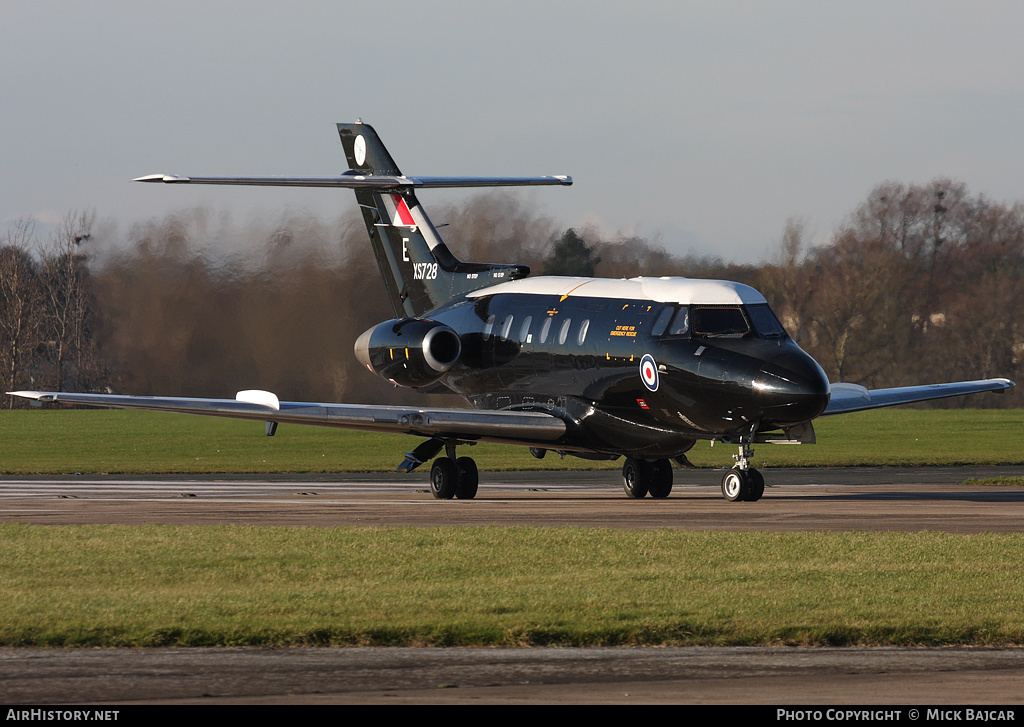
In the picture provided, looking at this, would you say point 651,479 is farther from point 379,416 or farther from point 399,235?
point 399,235

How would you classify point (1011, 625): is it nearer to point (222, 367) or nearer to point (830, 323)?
point (222, 367)

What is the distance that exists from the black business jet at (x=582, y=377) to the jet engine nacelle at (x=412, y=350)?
3 cm

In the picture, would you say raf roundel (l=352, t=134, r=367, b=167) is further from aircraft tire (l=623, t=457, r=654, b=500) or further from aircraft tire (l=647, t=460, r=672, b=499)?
aircraft tire (l=647, t=460, r=672, b=499)

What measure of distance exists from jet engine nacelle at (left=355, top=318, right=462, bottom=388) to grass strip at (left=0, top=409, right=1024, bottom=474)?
25.2 feet

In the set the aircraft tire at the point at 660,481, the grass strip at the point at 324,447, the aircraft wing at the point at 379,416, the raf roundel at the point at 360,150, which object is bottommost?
the grass strip at the point at 324,447

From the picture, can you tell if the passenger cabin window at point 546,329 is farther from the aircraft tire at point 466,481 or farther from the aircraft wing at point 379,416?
the aircraft tire at point 466,481

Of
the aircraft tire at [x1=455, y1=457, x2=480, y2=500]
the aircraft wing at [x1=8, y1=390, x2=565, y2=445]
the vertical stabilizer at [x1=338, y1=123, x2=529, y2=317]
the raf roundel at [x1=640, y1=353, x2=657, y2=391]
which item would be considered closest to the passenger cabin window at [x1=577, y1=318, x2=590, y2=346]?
the aircraft wing at [x1=8, y1=390, x2=565, y2=445]

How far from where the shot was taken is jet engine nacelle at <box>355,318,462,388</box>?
27219 millimetres

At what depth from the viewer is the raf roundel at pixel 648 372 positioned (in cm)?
2328

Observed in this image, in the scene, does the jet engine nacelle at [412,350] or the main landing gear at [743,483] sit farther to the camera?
the jet engine nacelle at [412,350]

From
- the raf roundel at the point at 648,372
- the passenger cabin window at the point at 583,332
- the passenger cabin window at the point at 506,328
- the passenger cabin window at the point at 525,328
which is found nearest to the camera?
the raf roundel at the point at 648,372

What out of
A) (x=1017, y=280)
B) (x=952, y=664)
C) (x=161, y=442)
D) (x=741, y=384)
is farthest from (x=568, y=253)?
(x=952, y=664)

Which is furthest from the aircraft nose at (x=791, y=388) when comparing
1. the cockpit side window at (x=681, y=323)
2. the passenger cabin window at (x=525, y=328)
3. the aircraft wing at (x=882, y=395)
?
the passenger cabin window at (x=525, y=328)

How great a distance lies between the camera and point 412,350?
27297 millimetres
